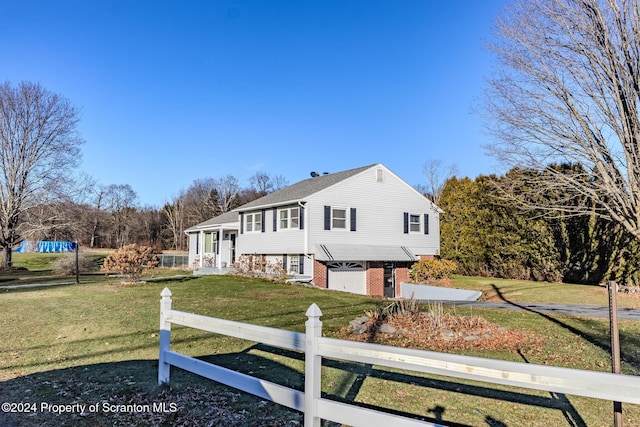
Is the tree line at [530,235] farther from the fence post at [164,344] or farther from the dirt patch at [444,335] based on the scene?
the fence post at [164,344]

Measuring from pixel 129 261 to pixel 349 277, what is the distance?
11.1m

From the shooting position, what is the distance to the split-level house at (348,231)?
21111mm

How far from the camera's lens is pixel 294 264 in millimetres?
21953

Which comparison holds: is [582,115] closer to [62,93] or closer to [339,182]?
[339,182]

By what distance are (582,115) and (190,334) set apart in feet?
51.3

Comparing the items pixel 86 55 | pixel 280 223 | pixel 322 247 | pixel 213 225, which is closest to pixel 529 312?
pixel 322 247

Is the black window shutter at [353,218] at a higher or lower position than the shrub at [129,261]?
higher

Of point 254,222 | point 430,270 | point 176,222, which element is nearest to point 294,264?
point 254,222

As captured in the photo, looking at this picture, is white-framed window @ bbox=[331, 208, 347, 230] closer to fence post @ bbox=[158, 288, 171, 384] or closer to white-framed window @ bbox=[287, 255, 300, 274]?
white-framed window @ bbox=[287, 255, 300, 274]

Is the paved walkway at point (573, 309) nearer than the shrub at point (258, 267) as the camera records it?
Yes

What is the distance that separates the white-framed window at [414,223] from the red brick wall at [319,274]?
22.6 ft

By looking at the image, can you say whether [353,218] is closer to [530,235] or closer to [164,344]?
[530,235]

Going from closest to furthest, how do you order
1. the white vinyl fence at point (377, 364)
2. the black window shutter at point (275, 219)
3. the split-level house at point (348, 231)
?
the white vinyl fence at point (377, 364) < the split-level house at point (348, 231) < the black window shutter at point (275, 219)

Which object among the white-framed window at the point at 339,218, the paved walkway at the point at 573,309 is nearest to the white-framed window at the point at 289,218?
the white-framed window at the point at 339,218
